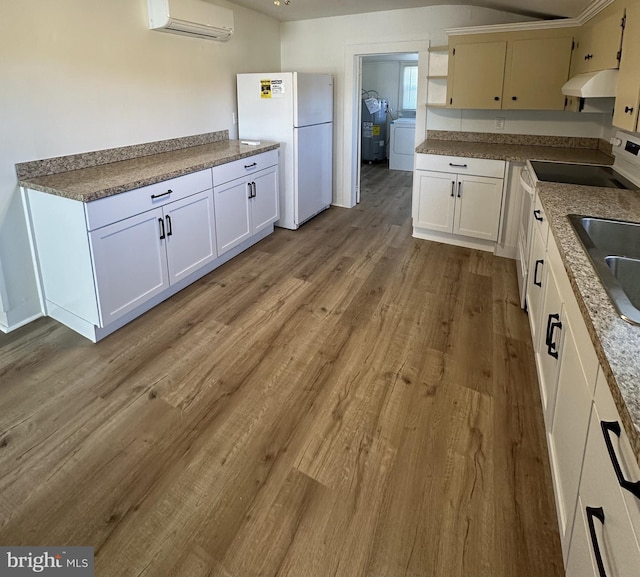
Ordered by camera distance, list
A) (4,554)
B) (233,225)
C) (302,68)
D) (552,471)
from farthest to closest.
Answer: (302,68)
(233,225)
(552,471)
(4,554)

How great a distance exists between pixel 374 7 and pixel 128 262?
138 inches

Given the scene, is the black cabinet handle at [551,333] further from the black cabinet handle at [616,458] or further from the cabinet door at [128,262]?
the cabinet door at [128,262]

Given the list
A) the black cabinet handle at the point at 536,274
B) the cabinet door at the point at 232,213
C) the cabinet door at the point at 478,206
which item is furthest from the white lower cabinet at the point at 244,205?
the black cabinet handle at the point at 536,274

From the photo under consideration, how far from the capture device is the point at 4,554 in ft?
4.89

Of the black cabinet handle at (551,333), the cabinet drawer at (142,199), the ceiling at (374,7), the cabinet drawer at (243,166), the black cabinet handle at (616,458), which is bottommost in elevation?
the black cabinet handle at (551,333)

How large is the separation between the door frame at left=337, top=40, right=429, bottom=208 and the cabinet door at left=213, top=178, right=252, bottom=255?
1823 mm

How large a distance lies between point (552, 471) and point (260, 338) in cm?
169

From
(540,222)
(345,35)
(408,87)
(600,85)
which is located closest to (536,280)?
(540,222)

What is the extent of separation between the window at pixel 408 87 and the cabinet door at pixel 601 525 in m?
8.41

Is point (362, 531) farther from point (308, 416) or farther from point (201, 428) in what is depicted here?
point (201, 428)

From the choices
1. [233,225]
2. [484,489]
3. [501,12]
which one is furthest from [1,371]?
[501,12]

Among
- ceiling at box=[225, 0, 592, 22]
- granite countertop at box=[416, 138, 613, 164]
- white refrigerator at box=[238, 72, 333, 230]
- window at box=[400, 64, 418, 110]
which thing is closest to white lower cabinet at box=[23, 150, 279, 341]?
white refrigerator at box=[238, 72, 333, 230]

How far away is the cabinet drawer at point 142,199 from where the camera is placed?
2.52m

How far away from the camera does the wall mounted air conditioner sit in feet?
11.0
